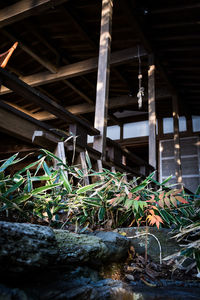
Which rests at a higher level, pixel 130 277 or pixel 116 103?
pixel 116 103

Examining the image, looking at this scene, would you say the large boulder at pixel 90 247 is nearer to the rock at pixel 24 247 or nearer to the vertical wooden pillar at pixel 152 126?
the rock at pixel 24 247

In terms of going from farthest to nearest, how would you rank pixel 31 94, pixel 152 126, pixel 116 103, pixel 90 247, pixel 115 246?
pixel 116 103
pixel 152 126
pixel 31 94
pixel 115 246
pixel 90 247

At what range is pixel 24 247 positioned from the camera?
2.47 ft

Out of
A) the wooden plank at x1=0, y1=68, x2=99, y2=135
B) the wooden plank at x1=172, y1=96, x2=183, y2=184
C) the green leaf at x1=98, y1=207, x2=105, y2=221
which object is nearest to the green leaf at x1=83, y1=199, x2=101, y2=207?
the green leaf at x1=98, y1=207, x2=105, y2=221

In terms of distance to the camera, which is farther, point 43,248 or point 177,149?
point 177,149

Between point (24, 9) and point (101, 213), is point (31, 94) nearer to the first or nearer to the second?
point (101, 213)

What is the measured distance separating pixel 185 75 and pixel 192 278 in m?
5.03

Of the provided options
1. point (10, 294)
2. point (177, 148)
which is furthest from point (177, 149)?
point (10, 294)

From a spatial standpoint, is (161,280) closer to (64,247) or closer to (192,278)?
(192,278)

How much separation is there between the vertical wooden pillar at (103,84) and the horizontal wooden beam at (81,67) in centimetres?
145

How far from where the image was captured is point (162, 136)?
702cm

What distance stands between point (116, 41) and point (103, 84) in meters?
2.38

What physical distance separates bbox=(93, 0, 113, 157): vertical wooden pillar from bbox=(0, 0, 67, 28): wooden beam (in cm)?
69

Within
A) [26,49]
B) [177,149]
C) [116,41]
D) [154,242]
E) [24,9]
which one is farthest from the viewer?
[177,149]
